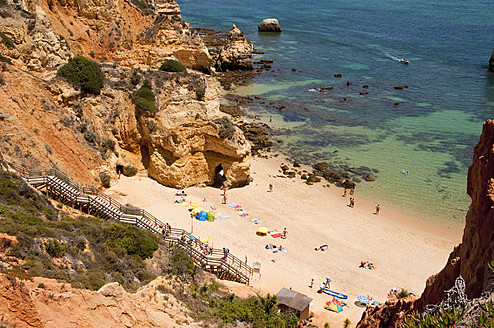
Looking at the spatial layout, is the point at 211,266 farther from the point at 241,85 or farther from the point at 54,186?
the point at 241,85

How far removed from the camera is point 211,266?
23234 millimetres

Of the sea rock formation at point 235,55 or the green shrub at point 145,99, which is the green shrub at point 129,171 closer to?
the green shrub at point 145,99

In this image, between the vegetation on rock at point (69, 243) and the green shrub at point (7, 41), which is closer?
the vegetation on rock at point (69, 243)

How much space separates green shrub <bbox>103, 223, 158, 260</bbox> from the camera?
19094 mm

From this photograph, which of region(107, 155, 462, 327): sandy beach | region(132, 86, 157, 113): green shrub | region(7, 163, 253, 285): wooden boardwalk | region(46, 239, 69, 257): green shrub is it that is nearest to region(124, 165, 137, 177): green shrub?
region(107, 155, 462, 327): sandy beach

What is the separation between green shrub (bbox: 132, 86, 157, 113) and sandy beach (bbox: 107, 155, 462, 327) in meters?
5.43

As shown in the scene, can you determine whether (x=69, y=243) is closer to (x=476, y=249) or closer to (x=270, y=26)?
(x=476, y=249)

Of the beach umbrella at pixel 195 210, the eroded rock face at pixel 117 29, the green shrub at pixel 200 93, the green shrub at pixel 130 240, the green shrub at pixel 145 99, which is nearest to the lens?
the green shrub at pixel 130 240

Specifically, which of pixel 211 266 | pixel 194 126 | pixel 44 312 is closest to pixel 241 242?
pixel 211 266

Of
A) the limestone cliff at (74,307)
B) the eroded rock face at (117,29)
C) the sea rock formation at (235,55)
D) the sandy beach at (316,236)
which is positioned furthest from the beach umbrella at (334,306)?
the sea rock formation at (235,55)

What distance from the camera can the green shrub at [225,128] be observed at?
1300 inches

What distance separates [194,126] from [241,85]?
113 ft

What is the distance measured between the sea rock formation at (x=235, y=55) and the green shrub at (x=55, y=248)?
2359 inches

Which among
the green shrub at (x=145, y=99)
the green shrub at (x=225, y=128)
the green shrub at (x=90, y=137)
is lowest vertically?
the green shrub at (x=90, y=137)
